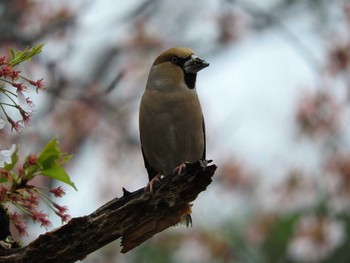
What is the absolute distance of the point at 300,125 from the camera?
26.3 ft

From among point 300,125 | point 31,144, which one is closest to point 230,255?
point 300,125

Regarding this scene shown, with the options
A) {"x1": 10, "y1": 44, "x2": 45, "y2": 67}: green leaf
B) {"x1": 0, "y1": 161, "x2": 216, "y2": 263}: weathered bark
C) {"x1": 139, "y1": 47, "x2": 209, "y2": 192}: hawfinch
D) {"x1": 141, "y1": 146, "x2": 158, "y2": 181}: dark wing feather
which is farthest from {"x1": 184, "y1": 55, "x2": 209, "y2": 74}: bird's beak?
{"x1": 10, "y1": 44, "x2": 45, "y2": 67}: green leaf

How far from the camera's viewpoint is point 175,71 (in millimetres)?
4727

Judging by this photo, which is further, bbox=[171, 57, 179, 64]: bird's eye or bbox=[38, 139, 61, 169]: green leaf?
bbox=[171, 57, 179, 64]: bird's eye

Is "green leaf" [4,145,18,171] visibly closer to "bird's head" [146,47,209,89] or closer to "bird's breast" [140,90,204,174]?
"bird's breast" [140,90,204,174]

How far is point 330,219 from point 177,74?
330 centimetres

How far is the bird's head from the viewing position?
15.4 feet

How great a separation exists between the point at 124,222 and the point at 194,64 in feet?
6.70

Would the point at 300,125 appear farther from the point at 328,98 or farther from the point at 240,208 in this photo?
the point at 240,208

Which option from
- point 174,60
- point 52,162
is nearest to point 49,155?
point 52,162

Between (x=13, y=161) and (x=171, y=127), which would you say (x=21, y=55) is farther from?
(x=171, y=127)

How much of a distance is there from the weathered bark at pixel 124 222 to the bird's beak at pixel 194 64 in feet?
5.74

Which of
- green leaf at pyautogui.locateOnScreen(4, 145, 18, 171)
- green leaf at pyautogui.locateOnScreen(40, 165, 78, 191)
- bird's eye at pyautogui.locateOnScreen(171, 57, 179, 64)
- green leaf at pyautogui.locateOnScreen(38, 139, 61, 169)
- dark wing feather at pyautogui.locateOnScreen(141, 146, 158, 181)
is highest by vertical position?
bird's eye at pyautogui.locateOnScreen(171, 57, 179, 64)

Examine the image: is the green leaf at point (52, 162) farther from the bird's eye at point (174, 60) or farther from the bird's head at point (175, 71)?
the bird's eye at point (174, 60)
